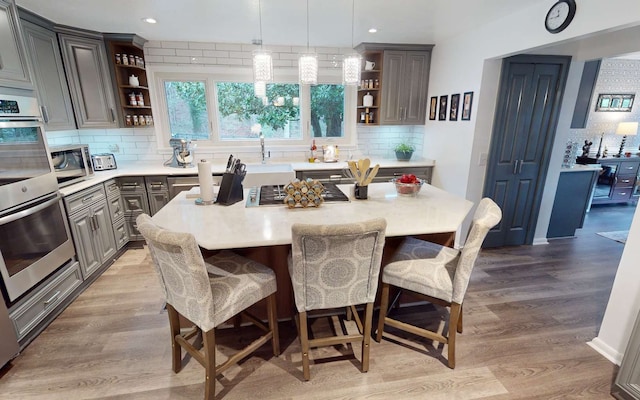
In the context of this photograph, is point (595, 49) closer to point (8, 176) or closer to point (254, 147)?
point (254, 147)

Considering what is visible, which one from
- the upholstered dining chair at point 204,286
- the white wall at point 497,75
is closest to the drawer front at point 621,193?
the white wall at point 497,75

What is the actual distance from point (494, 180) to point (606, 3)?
1.73m

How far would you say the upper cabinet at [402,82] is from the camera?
3.68m

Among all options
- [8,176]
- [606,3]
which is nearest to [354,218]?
[606,3]

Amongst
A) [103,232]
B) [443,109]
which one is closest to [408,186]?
[443,109]

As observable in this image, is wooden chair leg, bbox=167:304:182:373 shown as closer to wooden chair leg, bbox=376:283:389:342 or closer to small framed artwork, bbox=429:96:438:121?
wooden chair leg, bbox=376:283:389:342

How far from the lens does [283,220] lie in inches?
70.6

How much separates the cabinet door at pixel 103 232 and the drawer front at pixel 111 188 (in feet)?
0.44

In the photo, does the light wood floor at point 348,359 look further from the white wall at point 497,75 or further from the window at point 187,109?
the window at point 187,109

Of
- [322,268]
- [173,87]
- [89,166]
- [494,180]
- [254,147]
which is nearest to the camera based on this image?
[322,268]

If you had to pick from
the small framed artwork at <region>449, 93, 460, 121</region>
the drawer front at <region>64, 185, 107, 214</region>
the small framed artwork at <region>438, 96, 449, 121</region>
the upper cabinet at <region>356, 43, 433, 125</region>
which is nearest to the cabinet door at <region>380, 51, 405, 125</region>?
the upper cabinet at <region>356, 43, 433, 125</region>

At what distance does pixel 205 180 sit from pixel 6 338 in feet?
4.86

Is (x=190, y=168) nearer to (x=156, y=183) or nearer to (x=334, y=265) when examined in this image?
(x=156, y=183)

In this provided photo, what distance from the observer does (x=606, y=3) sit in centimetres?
186
